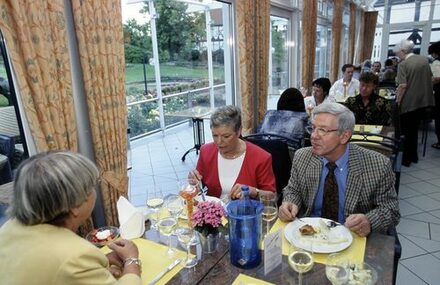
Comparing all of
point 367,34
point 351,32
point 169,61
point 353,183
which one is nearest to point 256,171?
point 353,183

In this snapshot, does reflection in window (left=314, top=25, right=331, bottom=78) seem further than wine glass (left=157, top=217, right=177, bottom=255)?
Yes

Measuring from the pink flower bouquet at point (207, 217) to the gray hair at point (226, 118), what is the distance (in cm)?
74

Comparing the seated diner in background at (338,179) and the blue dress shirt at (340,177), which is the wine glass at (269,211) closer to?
the seated diner in background at (338,179)

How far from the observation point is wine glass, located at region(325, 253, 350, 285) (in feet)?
3.39

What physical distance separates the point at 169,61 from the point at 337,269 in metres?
6.33

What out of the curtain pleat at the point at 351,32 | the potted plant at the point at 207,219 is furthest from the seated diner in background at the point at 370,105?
the curtain pleat at the point at 351,32

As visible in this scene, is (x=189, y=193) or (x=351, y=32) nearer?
(x=189, y=193)

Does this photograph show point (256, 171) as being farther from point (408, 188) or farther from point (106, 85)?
point (408, 188)

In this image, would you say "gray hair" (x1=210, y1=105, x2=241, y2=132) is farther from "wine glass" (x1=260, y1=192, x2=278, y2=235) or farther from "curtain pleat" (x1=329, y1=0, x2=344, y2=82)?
"curtain pleat" (x1=329, y1=0, x2=344, y2=82)

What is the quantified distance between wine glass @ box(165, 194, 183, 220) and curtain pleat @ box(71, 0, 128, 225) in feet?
2.53

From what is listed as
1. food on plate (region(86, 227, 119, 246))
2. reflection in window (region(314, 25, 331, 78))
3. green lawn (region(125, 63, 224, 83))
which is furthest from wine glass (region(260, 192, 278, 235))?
reflection in window (region(314, 25, 331, 78))

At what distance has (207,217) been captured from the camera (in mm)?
1186

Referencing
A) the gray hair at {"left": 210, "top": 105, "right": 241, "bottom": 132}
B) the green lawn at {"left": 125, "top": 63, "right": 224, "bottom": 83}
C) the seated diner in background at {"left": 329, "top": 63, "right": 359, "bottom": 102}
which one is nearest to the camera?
the gray hair at {"left": 210, "top": 105, "right": 241, "bottom": 132}

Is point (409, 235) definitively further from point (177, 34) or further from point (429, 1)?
point (429, 1)
